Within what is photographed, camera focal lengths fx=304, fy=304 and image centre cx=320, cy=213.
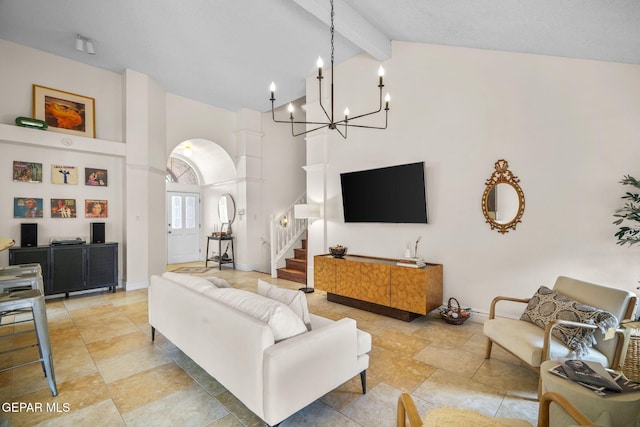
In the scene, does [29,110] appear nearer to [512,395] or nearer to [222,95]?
[222,95]

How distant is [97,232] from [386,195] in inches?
191

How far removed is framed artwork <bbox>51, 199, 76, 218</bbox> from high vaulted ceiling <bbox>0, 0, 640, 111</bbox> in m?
2.39

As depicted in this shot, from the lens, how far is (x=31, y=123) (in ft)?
14.7

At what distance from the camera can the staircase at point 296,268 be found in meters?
6.07

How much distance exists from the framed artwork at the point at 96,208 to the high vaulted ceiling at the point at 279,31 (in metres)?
2.37

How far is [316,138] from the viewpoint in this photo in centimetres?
557

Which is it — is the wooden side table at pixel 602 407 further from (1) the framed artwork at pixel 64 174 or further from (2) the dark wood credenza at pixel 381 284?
(1) the framed artwork at pixel 64 174

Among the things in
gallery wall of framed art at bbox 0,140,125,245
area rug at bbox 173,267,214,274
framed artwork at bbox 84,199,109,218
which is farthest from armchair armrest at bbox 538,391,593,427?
area rug at bbox 173,267,214,274

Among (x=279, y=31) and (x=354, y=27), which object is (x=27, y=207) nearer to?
(x=279, y=31)

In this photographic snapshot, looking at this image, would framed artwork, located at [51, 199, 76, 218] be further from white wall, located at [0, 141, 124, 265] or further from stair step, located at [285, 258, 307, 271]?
stair step, located at [285, 258, 307, 271]

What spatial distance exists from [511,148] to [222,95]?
5553mm

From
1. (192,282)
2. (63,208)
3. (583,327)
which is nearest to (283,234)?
(63,208)

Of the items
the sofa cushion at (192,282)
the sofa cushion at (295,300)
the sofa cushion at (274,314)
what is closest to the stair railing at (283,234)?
the sofa cushion at (192,282)

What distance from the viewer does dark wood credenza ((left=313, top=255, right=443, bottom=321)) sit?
12.2 ft
